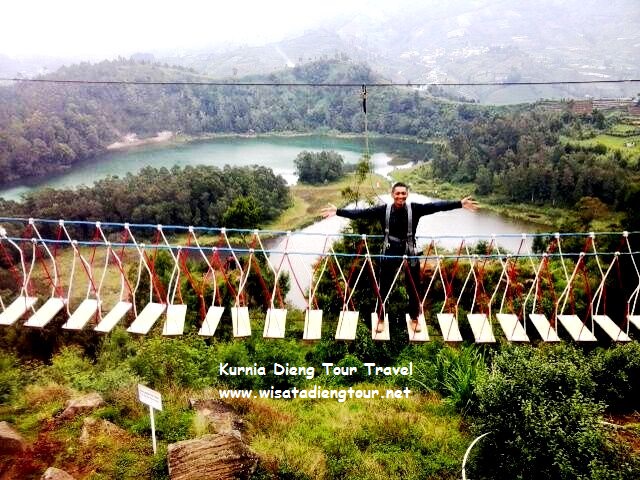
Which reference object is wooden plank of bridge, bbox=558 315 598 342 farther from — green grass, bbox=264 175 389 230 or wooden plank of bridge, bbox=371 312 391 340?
green grass, bbox=264 175 389 230

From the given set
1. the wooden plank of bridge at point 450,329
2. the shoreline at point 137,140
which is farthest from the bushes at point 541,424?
the shoreline at point 137,140

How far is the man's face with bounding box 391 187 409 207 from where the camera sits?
4.20 meters

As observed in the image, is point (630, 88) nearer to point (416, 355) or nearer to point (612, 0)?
point (612, 0)

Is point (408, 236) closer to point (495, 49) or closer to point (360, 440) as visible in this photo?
point (360, 440)

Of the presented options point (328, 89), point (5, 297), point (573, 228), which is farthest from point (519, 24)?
point (5, 297)

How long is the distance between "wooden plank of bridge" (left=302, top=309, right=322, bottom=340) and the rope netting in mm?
144

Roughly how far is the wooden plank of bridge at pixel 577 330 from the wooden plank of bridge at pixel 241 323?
296cm

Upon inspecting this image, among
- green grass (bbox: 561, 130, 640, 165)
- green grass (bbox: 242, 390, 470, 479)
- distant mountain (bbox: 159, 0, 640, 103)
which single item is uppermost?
distant mountain (bbox: 159, 0, 640, 103)

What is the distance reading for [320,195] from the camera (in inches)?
1663

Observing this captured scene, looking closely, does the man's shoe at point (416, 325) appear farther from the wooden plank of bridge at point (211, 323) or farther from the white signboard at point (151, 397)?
the white signboard at point (151, 397)

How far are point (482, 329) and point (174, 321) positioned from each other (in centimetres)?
Answer: 279

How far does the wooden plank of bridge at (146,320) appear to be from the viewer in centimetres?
435

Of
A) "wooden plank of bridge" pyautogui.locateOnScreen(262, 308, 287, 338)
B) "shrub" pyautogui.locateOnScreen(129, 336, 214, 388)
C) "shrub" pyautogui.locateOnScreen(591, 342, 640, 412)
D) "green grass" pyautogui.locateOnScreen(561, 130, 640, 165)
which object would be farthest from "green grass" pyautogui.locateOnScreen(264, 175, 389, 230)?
"wooden plank of bridge" pyautogui.locateOnScreen(262, 308, 287, 338)

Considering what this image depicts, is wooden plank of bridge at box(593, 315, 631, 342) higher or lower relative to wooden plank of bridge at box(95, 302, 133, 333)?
lower
